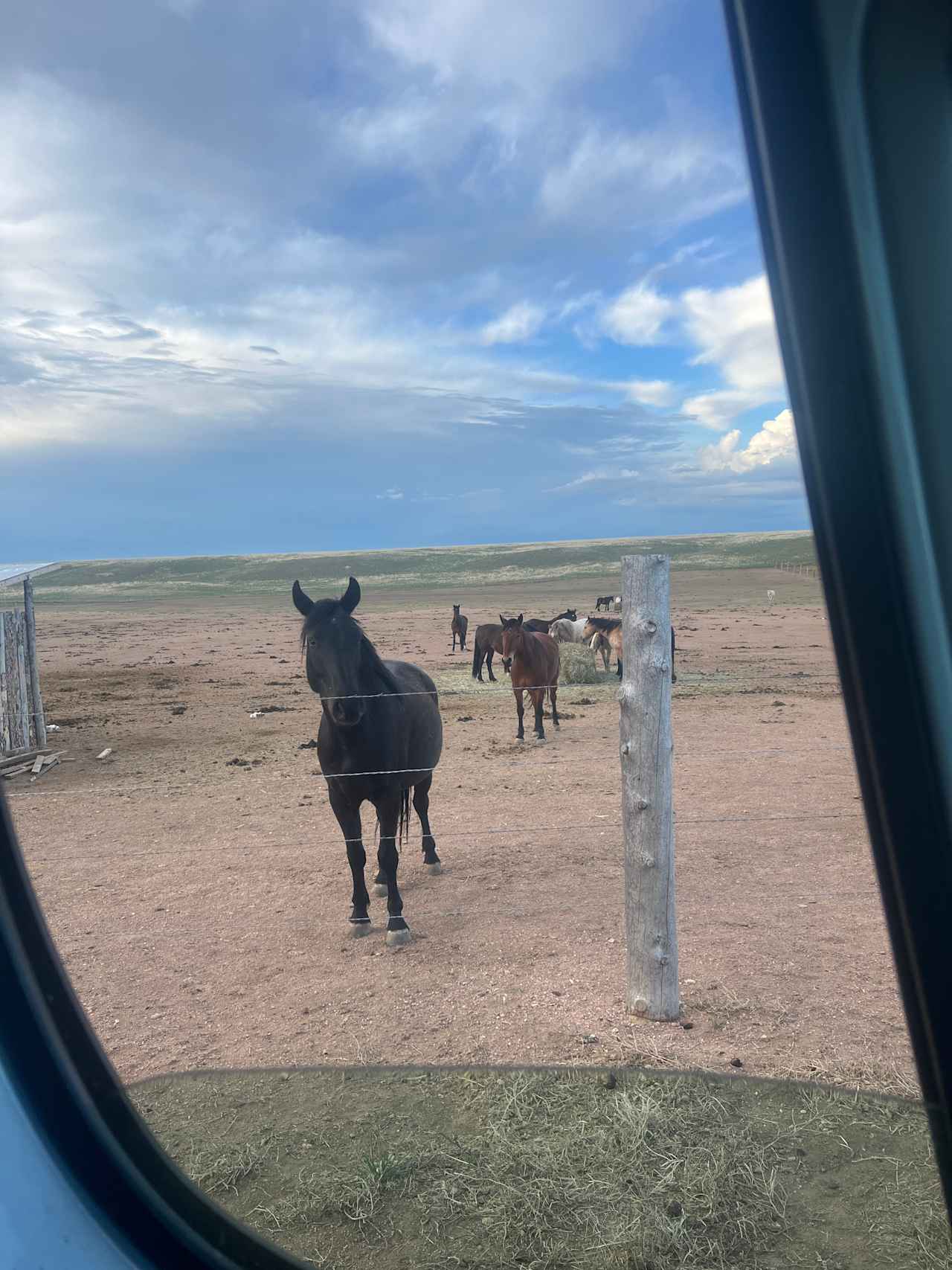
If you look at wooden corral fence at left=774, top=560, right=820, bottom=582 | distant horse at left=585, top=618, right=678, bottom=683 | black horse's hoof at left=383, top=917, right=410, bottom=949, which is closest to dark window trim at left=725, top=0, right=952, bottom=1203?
wooden corral fence at left=774, top=560, right=820, bottom=582

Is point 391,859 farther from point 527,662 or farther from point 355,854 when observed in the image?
point 527,662

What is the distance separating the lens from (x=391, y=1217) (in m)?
2.52

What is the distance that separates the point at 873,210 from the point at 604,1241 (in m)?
2.59

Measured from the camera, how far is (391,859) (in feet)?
16.5

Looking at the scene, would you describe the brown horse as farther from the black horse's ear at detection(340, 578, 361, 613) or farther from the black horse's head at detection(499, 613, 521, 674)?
the black horse's ear at detection(340, 578, 361, 613)

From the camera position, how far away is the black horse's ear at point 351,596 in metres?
4.59

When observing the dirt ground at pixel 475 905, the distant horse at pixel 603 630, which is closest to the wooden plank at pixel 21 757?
the dirt ground at pixel 475 905

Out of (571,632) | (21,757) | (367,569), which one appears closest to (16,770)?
(21,757)

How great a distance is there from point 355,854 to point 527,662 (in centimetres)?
590

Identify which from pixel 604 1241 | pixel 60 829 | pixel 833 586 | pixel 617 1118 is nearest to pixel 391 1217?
pixel 604 1241

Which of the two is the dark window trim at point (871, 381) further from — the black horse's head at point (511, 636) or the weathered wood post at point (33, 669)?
the weathered wood post at point (33, 669)

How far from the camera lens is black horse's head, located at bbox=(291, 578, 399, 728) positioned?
4695mm

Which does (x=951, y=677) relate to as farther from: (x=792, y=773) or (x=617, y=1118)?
(x=792, y=773)

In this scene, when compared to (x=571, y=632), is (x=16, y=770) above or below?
below
